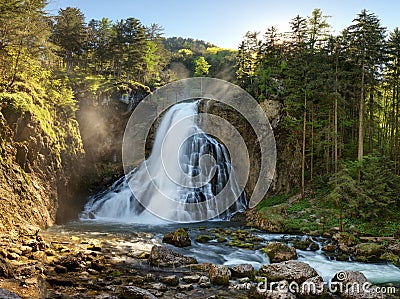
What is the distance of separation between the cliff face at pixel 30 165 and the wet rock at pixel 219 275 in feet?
24.4

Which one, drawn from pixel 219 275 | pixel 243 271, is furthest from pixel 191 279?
pixel 243 271

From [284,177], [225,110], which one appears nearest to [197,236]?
[284,177]

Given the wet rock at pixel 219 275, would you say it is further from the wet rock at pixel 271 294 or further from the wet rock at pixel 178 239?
the wet rock at pixel 178 239

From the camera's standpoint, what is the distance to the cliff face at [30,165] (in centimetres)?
1256

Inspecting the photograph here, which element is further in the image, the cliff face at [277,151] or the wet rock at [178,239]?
the cliff face at [277,151]

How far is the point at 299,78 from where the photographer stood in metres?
20.5

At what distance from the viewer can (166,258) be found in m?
10.7

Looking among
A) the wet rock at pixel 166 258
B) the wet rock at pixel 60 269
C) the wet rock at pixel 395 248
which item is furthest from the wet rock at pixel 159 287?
the wet rock at pixel 395 248

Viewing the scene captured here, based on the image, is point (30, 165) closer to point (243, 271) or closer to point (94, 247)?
point (94, 247)

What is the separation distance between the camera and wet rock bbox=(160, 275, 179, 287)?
8.68 m

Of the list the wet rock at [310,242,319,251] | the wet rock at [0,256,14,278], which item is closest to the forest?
the wet rock at [310,242,319,251]

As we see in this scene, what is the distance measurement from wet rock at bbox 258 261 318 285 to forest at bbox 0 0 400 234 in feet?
22.1

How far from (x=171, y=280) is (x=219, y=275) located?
1.45 meters

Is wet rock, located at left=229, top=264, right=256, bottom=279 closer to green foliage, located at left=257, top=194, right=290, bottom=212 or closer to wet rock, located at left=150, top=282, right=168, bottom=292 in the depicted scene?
wet rock, located at left=150, top=282, right=168, bottom=292
